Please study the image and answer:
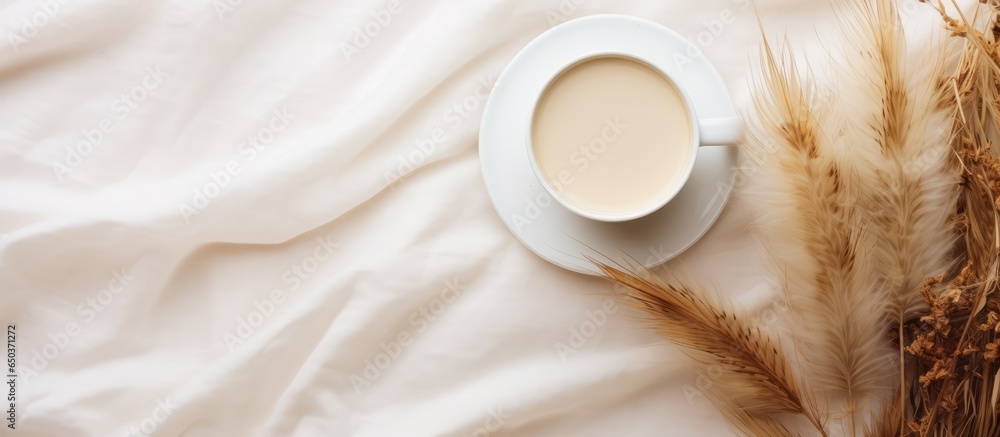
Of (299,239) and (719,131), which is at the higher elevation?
(299,239)

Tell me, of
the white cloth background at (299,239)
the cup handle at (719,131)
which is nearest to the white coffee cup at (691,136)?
the cup handle at (719,131)

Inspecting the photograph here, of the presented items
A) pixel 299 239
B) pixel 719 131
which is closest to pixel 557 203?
pixel 719 131

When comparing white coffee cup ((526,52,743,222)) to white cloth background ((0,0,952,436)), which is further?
white cloth background ((0,0,952,436))

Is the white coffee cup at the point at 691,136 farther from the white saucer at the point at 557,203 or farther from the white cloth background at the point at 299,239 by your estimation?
the white cloth background at the point at 299,239

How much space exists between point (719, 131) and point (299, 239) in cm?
66

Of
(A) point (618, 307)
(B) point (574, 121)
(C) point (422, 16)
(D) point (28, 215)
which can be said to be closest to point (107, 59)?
(D) point (28, 215)

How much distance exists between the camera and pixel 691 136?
82cm

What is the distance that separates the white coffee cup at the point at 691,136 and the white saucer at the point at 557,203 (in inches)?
3.2

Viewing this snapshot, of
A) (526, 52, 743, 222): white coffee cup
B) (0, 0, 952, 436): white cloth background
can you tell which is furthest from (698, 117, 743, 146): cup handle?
(0, 0, 952, 436): white cloth background

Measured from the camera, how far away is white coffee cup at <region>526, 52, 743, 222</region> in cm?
80

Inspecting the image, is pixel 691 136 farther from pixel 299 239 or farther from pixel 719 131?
pixel 299 239

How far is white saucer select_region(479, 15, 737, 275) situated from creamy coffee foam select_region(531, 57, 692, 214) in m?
0.07

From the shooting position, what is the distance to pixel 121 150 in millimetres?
1054

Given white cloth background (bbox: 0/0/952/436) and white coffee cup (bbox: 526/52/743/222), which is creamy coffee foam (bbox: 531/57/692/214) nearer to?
white coffee cup (bbox: 526/52/743/222)
